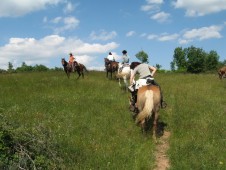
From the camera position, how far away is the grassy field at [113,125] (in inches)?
436

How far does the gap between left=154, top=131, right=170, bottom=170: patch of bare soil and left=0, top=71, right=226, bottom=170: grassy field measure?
0.58 ft

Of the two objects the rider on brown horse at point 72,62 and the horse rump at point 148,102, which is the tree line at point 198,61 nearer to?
the rider on brown horse at point 72,62

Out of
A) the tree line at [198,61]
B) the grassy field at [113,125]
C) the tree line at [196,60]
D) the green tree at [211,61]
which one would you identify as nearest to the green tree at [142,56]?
the tree line at [196,60]

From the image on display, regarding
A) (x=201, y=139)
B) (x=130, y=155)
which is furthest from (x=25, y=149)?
(x=201, y=139)

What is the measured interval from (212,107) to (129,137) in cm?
777

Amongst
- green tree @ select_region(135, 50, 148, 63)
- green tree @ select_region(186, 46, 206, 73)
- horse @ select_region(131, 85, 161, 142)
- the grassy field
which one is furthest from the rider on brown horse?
green tree @ select_region(186, 46, 206, 73)

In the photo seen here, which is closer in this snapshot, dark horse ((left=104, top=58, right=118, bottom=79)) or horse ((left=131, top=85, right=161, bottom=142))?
horse ((left=131, top=85, right=161, bottom=142))

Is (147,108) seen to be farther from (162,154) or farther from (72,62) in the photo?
(72,62)

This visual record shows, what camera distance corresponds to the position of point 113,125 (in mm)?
15336

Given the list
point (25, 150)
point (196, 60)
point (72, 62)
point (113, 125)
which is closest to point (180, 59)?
point (196, 60)

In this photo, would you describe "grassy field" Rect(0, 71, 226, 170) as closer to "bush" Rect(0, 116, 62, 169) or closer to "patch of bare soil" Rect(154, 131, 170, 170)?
"patch of bare soil" Rect(154, 131, 170, 170)

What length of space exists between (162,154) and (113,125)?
3463 millimetres

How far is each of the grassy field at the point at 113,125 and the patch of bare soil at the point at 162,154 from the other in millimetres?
177

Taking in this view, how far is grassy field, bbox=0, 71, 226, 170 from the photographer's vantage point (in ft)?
36.4
